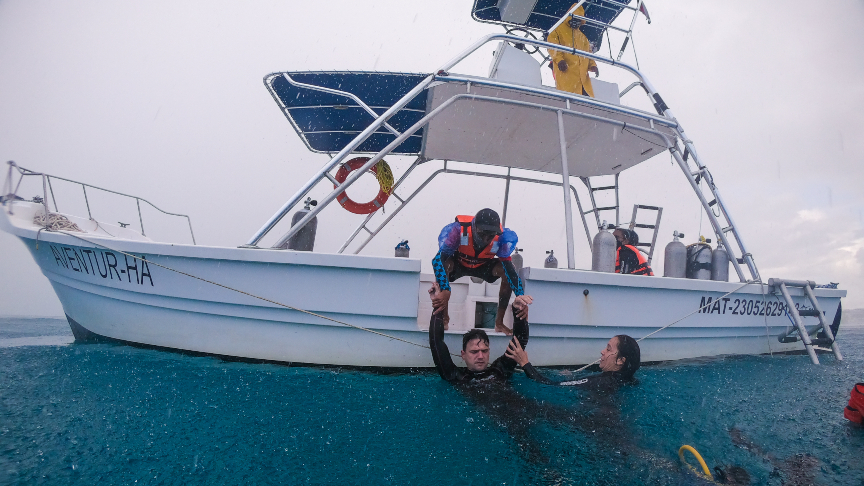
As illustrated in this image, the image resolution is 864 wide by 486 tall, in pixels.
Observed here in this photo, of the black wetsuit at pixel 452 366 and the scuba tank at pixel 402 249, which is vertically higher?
the scuba tank at pixel 402 249

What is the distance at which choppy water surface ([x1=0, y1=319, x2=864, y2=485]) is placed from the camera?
1.83 meters

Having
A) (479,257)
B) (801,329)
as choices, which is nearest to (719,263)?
(801,329)

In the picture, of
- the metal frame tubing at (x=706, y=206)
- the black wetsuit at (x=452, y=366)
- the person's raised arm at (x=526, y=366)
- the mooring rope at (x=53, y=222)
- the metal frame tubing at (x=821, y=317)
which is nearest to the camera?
the person's raised arm at (x=526, y=366)

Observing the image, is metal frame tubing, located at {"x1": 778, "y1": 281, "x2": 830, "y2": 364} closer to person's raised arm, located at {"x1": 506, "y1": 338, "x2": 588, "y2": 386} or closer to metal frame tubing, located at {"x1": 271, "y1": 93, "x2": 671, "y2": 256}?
metal frame tubing, located at {"x1": 271, "y1": 93, "x2": 671, "y2": 256}

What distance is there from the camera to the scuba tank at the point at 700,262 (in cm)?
505

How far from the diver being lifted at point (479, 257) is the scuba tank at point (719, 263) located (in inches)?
129

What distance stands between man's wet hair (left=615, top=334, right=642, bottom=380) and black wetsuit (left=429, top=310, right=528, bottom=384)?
0.94 metres

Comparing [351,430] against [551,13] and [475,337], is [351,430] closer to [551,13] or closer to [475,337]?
[475,337]

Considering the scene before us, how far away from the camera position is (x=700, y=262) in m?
5.07

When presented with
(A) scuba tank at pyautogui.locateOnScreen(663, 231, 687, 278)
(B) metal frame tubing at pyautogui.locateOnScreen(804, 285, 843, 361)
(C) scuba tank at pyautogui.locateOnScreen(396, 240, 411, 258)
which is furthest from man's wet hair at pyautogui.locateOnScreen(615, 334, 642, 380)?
(B) metal frame tubing at pyautogui.locateOnScreen(804, 285, 843, 361)

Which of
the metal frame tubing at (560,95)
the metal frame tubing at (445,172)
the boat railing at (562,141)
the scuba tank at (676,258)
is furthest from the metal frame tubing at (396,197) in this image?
the scuba tank at (676,258)

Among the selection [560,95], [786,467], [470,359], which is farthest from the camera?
[560,95]

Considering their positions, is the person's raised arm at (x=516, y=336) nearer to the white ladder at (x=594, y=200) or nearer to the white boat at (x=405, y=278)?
→ the white boat at (x=405, y=278)

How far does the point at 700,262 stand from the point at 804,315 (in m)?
1.89
